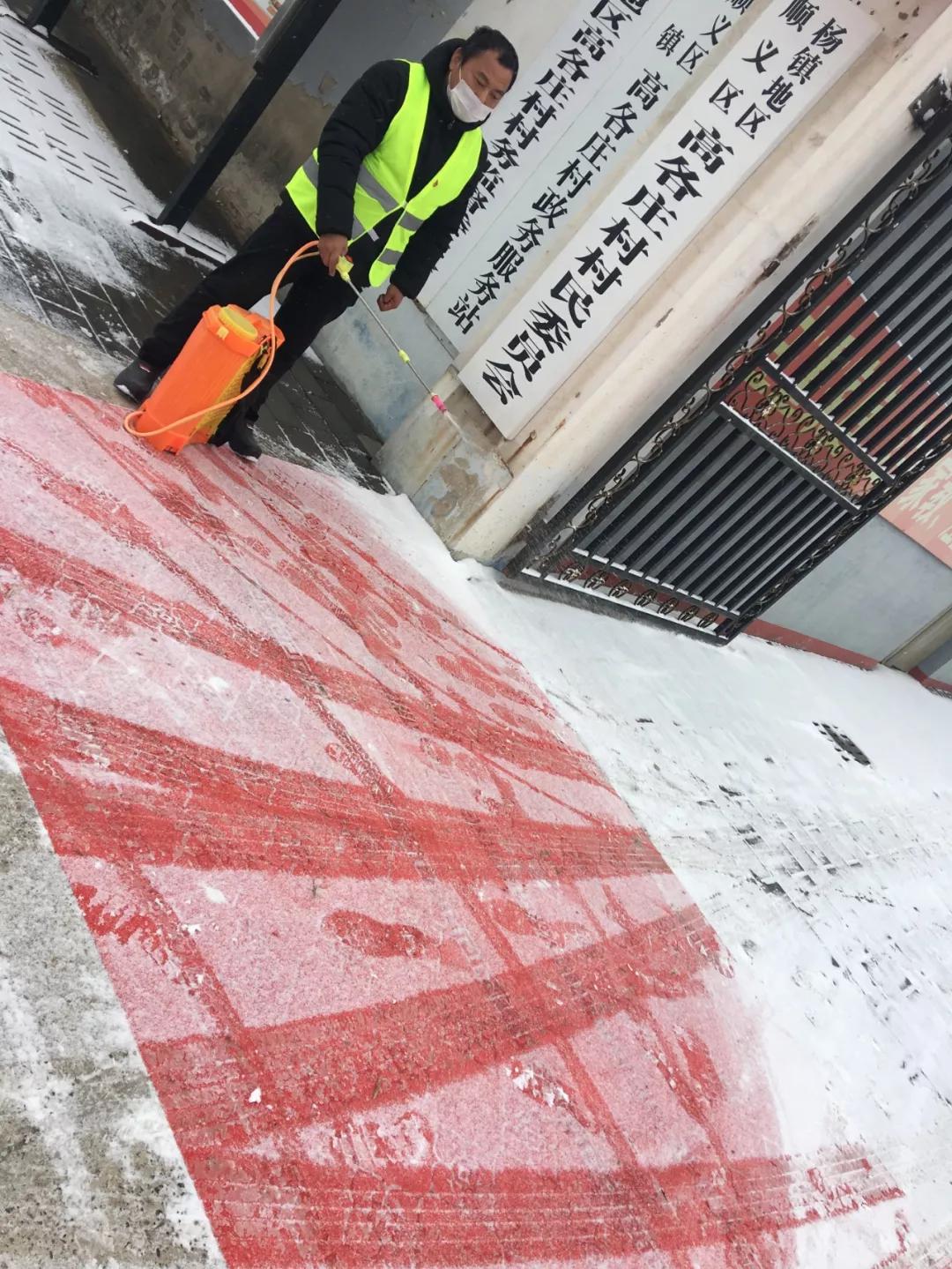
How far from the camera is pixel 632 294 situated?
393 centimetres

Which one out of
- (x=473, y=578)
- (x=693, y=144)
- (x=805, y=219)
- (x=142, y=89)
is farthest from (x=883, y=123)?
(x=142, y=89)

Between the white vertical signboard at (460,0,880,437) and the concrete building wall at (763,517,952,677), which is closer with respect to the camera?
the white vertical signboard at (460,0,880,437)

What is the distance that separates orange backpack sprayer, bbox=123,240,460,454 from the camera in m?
2.80

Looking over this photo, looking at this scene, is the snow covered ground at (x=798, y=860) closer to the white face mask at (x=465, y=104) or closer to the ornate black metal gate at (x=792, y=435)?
the ornate black metal gate at (x=792, y=435)

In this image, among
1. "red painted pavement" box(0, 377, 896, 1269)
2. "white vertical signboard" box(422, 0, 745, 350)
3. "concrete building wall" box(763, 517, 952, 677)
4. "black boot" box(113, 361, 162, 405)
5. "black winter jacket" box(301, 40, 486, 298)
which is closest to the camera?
"red painted pavement" box(0, 377, 896, 1269)

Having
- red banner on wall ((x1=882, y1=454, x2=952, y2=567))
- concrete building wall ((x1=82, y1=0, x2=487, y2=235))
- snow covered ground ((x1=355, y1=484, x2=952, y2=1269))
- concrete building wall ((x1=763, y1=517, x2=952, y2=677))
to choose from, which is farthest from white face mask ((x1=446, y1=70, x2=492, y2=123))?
red banner on wall ((x1=882, y1=454, x2=952, y2=567))

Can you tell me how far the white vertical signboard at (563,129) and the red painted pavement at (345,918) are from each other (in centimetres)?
185

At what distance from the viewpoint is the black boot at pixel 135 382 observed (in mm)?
Answer: 3070

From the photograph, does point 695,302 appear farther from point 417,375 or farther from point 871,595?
point 871,595

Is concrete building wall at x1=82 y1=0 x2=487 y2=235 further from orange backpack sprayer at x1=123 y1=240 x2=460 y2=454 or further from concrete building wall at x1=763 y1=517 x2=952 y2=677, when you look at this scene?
concrete building wall at x1=763 y1=517 x2=952 y2=677

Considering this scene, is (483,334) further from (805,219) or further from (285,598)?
(285,598)

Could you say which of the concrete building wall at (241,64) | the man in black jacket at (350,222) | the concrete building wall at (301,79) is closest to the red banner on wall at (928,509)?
the concrete building wall at (301,79)

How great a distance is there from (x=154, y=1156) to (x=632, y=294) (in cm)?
372

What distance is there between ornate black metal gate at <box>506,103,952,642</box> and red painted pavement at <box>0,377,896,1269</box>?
183 cm
